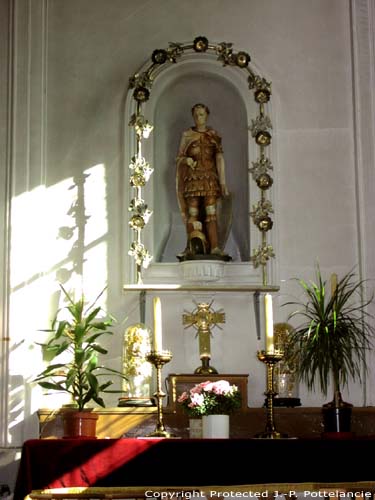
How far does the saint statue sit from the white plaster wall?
427 mm

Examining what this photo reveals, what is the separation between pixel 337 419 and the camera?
7020 mm

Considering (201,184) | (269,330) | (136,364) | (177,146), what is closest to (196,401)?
(269,330)

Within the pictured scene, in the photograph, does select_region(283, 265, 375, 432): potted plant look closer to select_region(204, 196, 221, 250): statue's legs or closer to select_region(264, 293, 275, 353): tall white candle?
select_region(264, 293, 275, 353): tall white candle

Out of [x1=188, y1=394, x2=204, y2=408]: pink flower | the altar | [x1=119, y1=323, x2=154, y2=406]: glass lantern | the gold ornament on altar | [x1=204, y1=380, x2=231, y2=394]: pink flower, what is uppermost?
the gold ornament on altar

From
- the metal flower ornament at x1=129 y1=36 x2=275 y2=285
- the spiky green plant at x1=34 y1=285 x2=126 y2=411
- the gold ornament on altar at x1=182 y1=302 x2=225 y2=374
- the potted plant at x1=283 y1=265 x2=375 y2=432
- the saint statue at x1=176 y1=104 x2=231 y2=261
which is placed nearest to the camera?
the potted plant at x1=283 y1=265 x2=375 y2=432

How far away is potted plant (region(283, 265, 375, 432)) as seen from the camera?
7117 mm

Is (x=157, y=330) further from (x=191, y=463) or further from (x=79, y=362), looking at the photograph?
(x=191, y=463)

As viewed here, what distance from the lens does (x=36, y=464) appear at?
5.66 m

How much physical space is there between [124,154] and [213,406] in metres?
2.59

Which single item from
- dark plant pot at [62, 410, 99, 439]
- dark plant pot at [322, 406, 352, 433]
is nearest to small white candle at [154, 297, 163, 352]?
dark plant pot at [62, 410, 99, 439]

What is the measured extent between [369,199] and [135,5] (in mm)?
2475

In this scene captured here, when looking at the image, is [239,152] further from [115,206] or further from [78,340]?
[78,340]

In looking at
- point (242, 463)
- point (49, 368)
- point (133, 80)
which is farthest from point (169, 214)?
point (242, 463)

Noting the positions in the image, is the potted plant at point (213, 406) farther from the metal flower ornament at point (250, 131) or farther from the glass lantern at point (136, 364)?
the metal flower ornament at point (250, 131)
